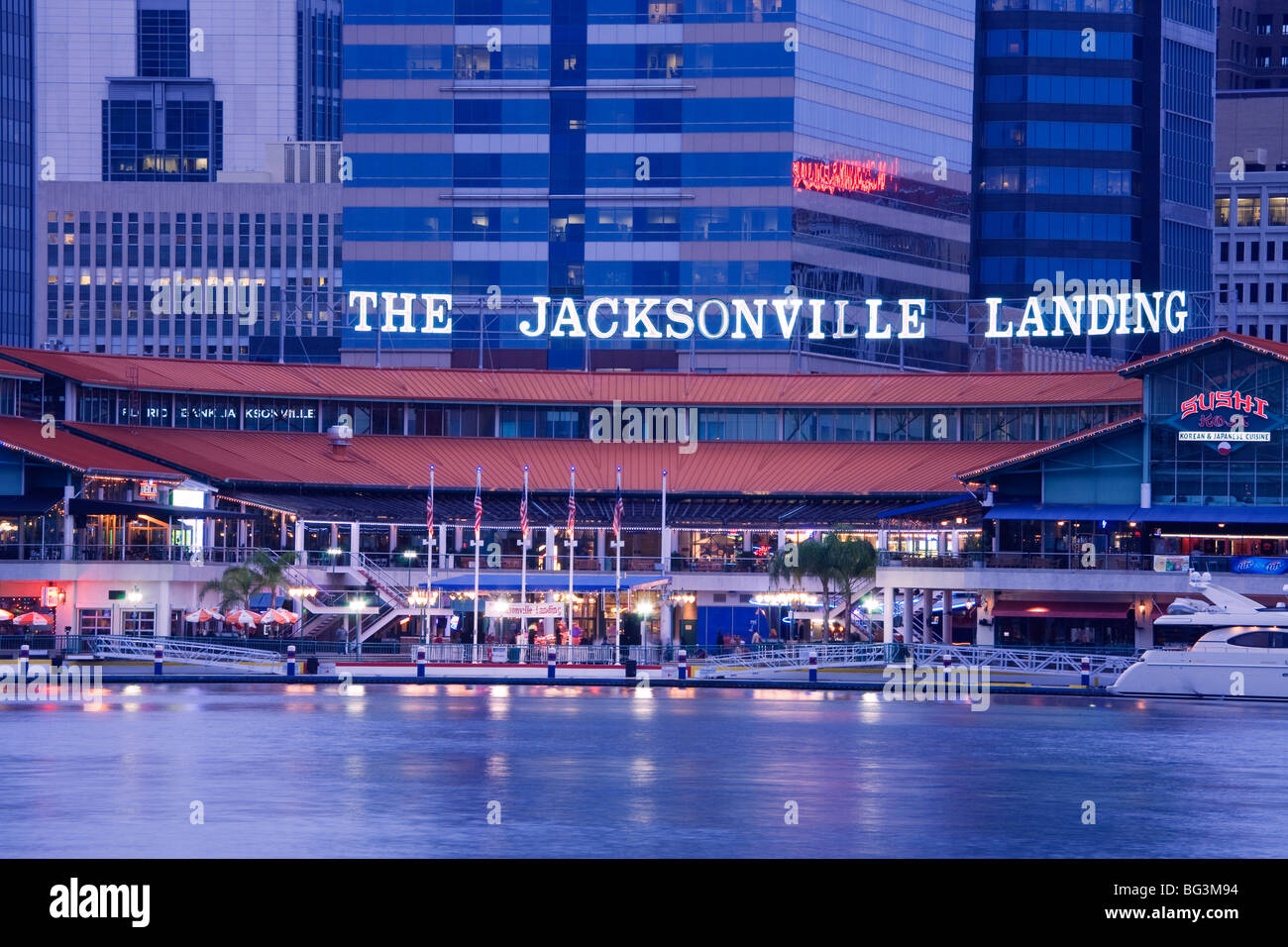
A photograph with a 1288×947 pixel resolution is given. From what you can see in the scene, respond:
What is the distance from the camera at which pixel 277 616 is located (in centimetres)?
10981

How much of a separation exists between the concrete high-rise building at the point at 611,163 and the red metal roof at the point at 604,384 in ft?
124

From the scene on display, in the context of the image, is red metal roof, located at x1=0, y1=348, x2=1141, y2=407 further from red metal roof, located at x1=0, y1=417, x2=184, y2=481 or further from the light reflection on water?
the light reflection on water

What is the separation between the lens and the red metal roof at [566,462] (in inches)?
5017

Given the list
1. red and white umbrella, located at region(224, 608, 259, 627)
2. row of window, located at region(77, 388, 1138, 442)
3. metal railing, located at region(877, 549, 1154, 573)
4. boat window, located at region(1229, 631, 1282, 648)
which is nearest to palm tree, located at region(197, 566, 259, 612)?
red and white umbrella, located at region(224, 608, 259, 627)

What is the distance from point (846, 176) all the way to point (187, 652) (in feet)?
317

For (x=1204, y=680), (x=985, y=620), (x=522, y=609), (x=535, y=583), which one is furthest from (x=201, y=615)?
(x=1204, y=680)

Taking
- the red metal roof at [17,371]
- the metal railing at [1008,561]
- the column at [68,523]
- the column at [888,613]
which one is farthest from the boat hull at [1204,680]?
the red metal roof at [17,371]

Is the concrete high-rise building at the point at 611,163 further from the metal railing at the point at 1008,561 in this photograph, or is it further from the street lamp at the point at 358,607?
the metal railing at the point at 1008,561

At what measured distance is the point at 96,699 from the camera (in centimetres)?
8650

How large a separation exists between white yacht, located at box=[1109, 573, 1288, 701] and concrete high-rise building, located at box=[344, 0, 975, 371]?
9271cm

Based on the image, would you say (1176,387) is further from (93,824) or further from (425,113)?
(425,113)

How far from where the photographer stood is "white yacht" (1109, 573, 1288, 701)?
88.8 meters

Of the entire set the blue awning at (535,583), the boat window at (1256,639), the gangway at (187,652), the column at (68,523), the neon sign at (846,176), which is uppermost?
the neon sign at (846,176)
